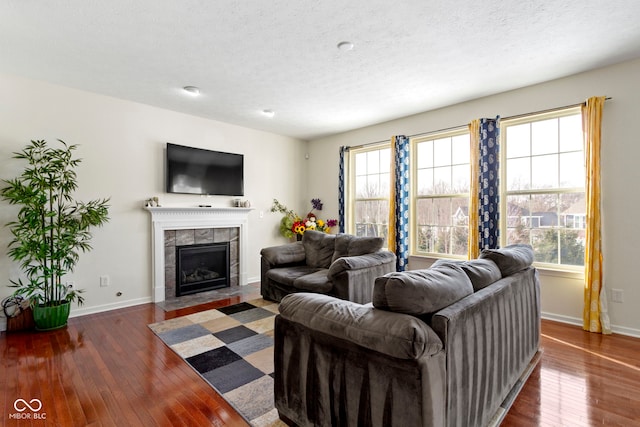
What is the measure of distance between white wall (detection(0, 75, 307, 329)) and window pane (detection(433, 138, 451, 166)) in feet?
10.8

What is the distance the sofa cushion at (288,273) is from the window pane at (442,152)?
7.72 feet

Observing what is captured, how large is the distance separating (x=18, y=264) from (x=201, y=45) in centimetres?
304

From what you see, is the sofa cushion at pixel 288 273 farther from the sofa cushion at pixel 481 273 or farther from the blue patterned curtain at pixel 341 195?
the sofa cushion at pixel 481 273

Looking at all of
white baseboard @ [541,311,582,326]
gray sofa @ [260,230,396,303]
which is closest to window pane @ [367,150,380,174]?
gray sofa @ [260,230,396,303]

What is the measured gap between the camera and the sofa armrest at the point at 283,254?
4.07m

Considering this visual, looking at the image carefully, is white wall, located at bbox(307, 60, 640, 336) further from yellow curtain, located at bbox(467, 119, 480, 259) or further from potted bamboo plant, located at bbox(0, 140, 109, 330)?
potted bamboo plant, located at bbox(0, 140, 109, 330)

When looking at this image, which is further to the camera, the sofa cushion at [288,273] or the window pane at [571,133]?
the sofa cushion at [288,273]

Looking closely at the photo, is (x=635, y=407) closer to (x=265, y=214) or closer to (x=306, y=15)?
(x=306, y=15)

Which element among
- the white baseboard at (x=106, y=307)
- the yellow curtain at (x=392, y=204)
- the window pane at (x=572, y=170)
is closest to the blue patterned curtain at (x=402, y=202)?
the yellow curtain at (x=392, y=204)

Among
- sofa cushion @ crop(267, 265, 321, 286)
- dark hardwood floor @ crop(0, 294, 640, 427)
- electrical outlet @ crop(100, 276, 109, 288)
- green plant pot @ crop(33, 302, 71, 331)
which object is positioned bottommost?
dark hardwood floor @ crop(0, 294, 640, 427)

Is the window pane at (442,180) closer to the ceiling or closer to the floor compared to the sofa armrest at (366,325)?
closer to the ceiling

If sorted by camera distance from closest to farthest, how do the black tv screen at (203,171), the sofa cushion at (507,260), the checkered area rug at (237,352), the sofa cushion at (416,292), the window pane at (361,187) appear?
the sofa cushion at (416,292) < the checkered area rug at (237,352) < the sofa cushion at (507,260) < the black tv screen at (203,171) < the window pane at (361,187)

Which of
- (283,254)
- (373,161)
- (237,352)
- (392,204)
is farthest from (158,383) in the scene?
(373,161)

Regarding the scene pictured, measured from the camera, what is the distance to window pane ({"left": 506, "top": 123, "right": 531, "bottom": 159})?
145 inches
